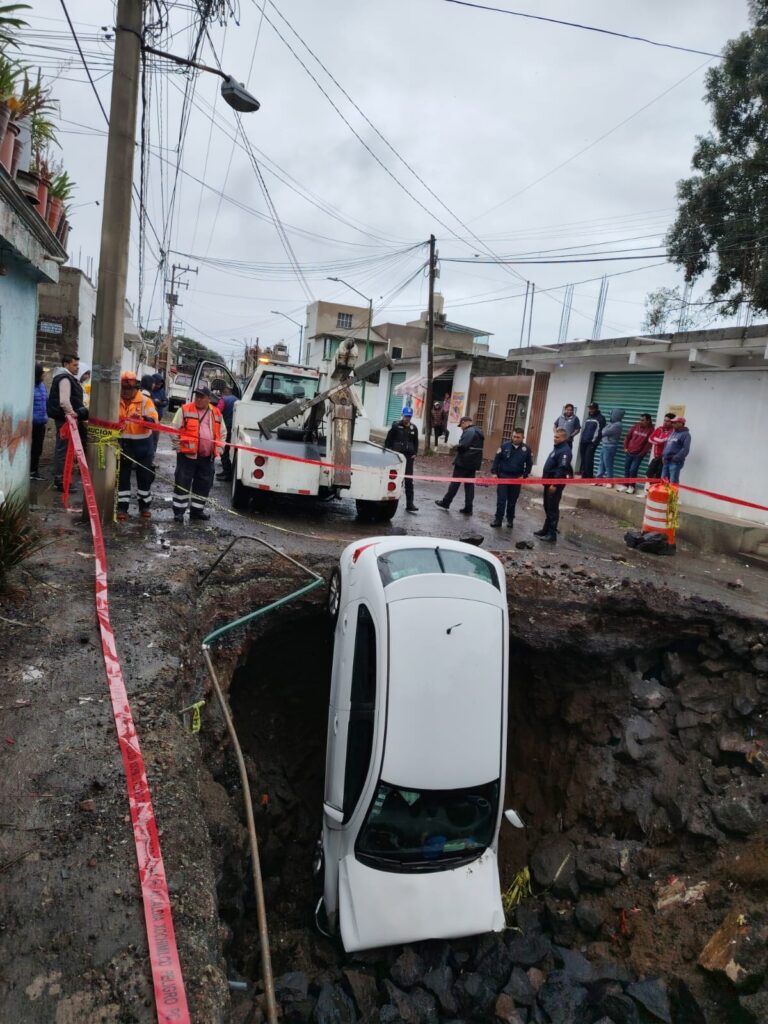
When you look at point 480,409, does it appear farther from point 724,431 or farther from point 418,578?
point 418,578

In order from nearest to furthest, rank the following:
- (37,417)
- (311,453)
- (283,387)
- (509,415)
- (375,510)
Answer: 1. (37,417)
2. (311,453)
3. (375,510)
4. (283,387)
5. (509,415)

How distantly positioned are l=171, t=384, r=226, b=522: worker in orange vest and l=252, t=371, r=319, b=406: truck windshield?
2.50 meters

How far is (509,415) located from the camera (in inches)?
772

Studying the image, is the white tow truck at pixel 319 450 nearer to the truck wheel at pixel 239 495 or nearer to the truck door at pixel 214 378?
the truck wheel at pixel 239 495

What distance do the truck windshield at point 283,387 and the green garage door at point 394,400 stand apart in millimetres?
16718

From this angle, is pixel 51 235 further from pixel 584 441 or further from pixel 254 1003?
pixel 584 441

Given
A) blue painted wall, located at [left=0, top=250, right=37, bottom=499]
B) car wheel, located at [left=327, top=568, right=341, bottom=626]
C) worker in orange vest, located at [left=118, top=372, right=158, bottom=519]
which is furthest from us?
worker in orange vest, located at [left=118, top=372, right=158, bottom=519]

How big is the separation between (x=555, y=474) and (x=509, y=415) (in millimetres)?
10418

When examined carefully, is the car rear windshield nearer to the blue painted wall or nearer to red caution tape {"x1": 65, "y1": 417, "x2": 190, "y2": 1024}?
red caution tape {"x1": 65, "y1": 417, "x2": 190, "y2": 1024}

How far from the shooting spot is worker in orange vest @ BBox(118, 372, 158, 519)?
7.60 metres

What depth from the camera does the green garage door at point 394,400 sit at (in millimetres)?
27766

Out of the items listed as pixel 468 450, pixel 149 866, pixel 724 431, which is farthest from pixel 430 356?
pixel 149 866

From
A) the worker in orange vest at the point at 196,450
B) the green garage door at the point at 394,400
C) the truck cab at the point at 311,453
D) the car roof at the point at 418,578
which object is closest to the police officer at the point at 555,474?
the truck cab at the point at 311,453

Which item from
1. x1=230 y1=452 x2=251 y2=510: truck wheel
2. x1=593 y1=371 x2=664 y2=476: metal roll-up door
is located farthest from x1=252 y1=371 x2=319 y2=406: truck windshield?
x1=593 y1=371 x2=664 y2=476: metal roll-up door
